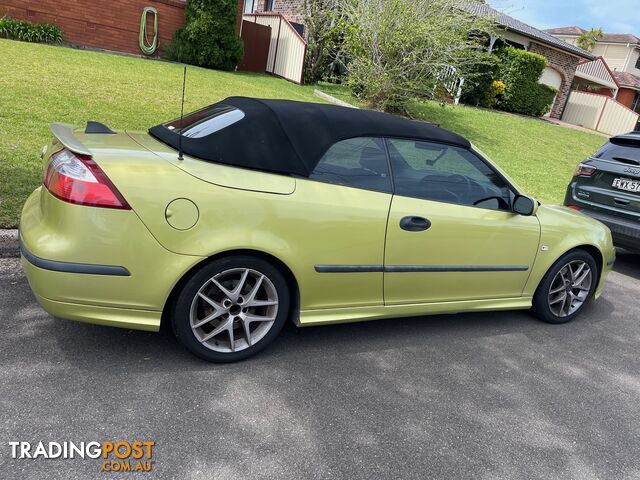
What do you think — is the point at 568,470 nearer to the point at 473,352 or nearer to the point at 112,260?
the point at 473,352

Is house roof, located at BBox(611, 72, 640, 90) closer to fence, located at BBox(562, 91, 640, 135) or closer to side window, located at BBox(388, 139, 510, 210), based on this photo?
fence, located at BBox(562, 91, 640, 135)

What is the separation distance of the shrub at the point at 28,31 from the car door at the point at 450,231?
13664 mm

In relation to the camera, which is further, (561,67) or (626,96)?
(626,96)

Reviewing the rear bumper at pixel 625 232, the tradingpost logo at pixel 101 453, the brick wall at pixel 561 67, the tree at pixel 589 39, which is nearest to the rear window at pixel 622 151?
the rear bumper at pixel 625 232

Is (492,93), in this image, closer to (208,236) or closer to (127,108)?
(127,108)

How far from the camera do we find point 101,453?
228 centimetres

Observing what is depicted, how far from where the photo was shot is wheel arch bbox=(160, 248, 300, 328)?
2.84 meters

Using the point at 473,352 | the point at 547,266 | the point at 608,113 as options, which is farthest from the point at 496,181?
the point at 608,113

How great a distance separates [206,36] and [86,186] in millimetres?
14168

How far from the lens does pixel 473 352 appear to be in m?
3.71

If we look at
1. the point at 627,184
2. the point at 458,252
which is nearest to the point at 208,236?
the point at 458,252

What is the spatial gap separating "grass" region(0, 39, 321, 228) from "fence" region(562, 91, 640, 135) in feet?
62.0

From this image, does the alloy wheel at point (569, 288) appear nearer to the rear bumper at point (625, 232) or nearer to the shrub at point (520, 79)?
the rear bumper at point (625, 232)

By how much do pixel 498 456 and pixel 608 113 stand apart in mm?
28789
